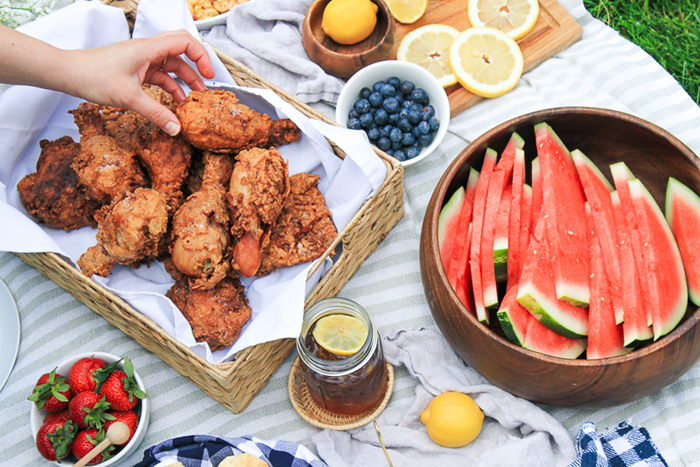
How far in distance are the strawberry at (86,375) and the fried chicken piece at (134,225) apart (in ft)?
1.20

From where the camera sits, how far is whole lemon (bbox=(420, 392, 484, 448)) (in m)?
1.67

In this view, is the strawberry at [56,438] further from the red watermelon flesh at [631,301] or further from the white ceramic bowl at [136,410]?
the red watermelon flesh at [631,301]

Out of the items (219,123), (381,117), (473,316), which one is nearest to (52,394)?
(219,123)

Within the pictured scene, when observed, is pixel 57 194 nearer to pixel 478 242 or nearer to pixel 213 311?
pixel 213 311

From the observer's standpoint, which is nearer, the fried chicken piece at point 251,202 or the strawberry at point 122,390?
the fried chicken piece at point 251,202

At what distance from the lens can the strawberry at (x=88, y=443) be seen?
1.66 meters

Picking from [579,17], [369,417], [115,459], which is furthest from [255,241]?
[579,17]

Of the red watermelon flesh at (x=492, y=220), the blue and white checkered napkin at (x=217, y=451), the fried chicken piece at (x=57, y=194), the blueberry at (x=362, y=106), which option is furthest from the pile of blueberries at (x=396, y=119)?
the blue and white checkered napkin at (x=217, y=451)

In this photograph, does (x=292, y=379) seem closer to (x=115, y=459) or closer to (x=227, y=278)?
(x=227, y=278)

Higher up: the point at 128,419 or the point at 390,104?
the point at 390,104

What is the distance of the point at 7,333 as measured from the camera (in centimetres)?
194

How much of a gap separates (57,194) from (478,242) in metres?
1.31

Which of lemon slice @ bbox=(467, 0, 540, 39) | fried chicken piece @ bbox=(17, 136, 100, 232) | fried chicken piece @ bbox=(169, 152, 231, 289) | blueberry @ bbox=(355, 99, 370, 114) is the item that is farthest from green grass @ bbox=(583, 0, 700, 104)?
fried chicken piece @ bbox=(17, 136, 100, 232)

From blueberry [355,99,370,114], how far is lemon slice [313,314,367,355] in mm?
775
